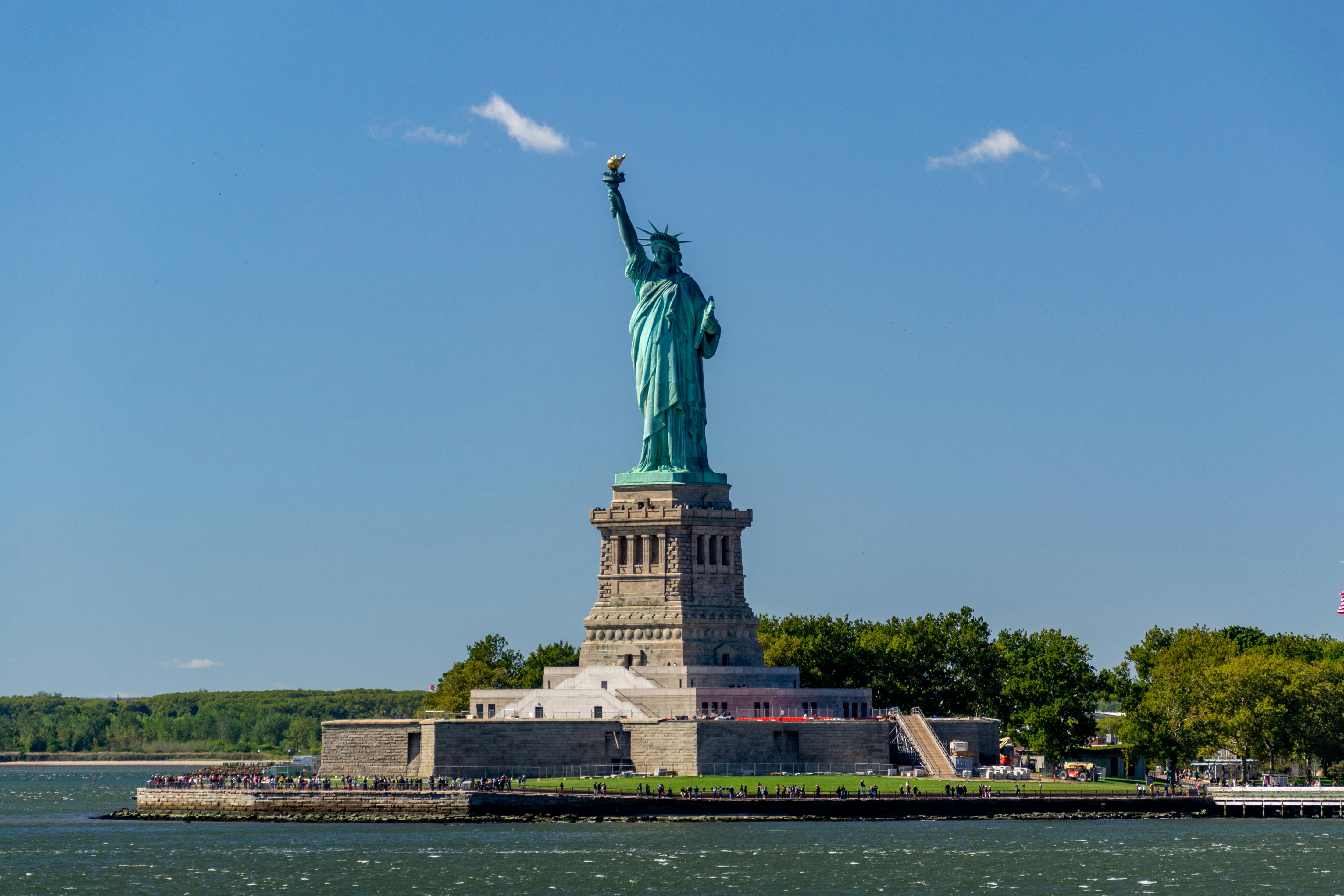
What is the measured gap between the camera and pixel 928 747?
3959 inches

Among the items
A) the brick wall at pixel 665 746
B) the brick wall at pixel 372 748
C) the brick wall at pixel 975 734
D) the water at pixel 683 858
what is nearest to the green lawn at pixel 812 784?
the brick wall at pixel 665 746

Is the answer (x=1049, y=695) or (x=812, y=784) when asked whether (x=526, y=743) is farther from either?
(x=1049, y=695)

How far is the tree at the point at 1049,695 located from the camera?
108250 mm

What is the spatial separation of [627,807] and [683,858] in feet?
41.4

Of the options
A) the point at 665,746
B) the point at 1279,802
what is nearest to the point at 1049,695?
the point at 1279,802

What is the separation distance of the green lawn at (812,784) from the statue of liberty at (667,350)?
18.5 meters

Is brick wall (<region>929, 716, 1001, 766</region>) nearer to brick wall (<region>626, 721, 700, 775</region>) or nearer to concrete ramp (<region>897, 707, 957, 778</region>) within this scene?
concrete ramp (<region>897, 707, 957, 778</region>)

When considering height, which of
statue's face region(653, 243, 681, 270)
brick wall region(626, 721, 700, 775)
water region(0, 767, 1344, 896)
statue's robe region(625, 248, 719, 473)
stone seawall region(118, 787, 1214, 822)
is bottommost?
water region(0, 767, 1344, 896)

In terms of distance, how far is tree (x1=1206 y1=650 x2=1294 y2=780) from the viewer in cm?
Answer: 10581

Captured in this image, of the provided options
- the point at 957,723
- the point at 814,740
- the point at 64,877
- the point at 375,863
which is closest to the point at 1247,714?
the point at 957,723

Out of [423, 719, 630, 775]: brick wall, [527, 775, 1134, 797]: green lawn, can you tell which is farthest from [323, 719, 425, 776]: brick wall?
[527, 775, 1134, 797]: green lawn

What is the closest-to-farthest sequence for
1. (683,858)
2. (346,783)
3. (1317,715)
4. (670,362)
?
(683,858) < (346,783) < (1317,715) < (670,362)

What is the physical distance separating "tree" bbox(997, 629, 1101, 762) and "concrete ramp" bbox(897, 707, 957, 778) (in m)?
8.40

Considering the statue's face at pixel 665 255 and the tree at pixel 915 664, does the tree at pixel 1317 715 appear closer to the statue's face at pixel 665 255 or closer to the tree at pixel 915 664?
the tree at pixel 915 664
